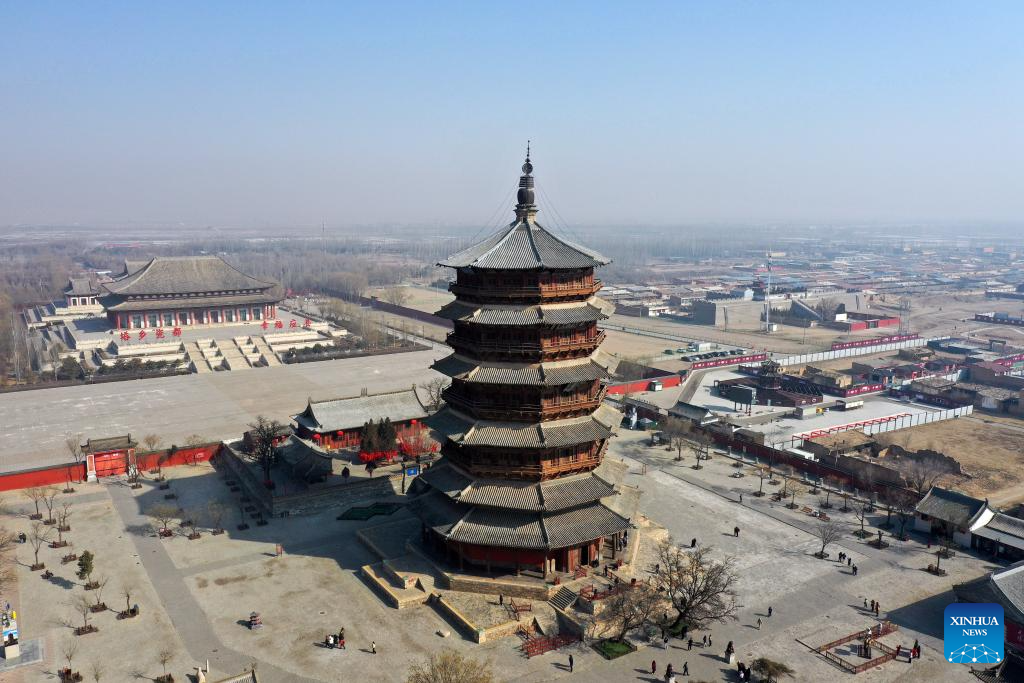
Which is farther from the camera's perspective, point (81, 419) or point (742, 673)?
point (81, 419)

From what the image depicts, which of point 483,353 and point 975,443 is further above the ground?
point 483,353

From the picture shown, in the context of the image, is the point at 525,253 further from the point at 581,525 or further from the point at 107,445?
the point at 107,445

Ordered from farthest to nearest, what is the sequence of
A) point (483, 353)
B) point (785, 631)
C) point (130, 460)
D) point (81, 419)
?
point (81, 419)
point (130, 460)
point (483, 353)
point (785, 631)

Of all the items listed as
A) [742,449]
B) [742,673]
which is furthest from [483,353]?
[742,449]

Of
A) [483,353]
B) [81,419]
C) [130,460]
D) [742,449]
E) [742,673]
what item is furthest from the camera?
[81,419]

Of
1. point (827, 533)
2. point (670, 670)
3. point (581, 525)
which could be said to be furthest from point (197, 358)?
point (670, 670)

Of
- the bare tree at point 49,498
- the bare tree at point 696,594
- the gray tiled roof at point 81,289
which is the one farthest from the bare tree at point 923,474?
the gray tiled roof at point 81,289

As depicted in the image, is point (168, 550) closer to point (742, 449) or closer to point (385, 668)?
point (385, 668)

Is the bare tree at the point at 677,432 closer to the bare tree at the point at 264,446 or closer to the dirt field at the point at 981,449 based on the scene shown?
the dirt field at the point at 981,449
